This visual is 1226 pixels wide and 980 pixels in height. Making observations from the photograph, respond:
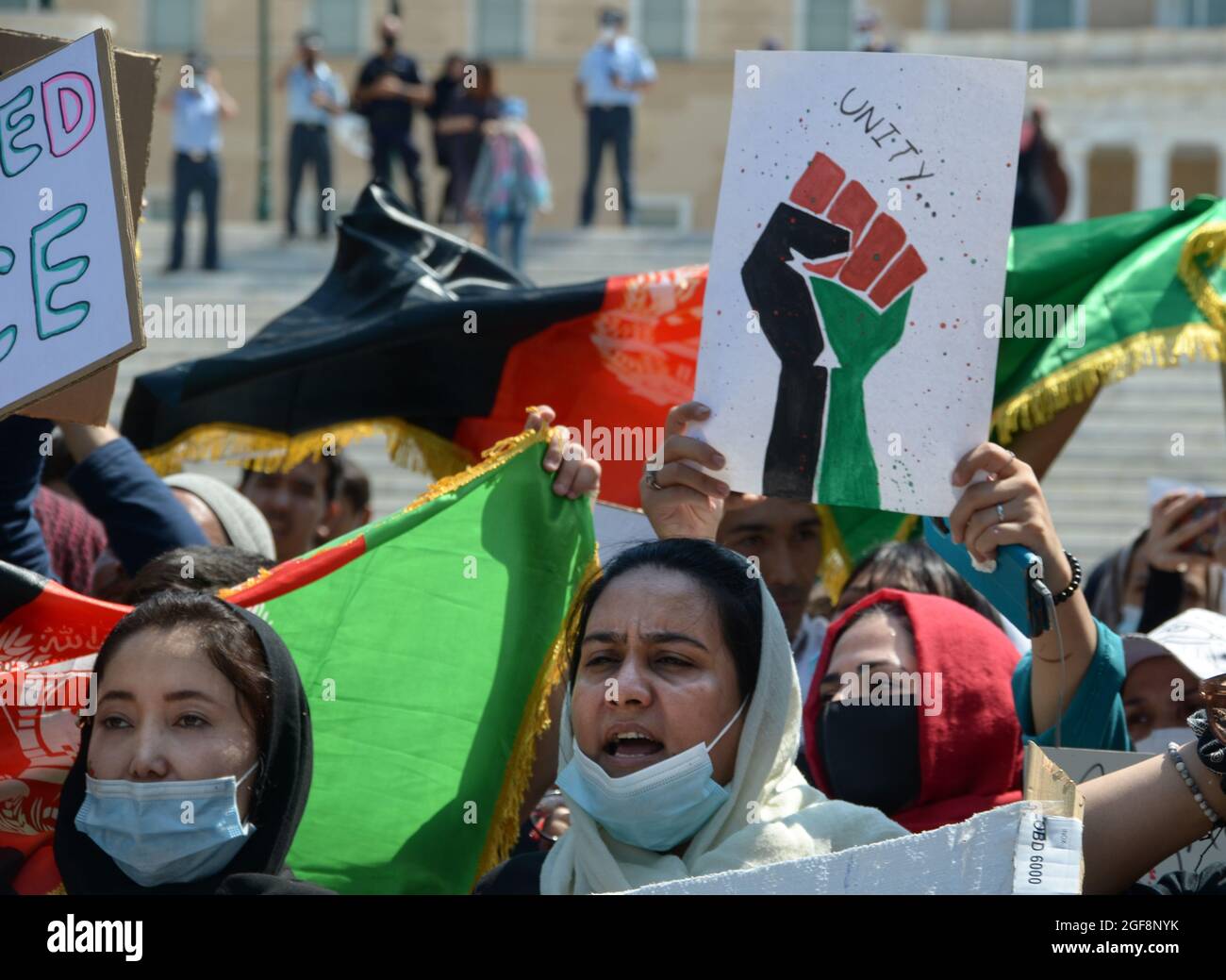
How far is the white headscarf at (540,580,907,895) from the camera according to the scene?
3307 millimetres

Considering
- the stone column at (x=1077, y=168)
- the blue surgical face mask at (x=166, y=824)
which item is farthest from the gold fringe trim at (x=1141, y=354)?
the stone column at (x=1077, y=168)

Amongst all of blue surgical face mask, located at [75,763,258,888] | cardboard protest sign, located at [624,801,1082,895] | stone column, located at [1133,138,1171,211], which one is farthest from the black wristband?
stone column, located at [1133,138,1171,211]

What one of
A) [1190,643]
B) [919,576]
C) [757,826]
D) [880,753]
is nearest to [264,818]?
[757,826]

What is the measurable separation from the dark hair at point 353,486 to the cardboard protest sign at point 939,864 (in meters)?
3.60

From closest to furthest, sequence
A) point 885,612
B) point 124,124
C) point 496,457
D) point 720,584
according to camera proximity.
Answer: point 720,584 < point 124,124 < point 885,612 < point 496,457

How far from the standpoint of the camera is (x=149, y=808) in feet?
11.0

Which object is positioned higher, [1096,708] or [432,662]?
[1096,708]

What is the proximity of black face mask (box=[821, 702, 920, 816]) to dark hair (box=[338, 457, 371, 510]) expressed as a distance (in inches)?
103

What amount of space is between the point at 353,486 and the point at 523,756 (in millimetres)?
2260

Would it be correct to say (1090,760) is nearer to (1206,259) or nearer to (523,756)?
(523,756)

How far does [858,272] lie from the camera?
12.5ft

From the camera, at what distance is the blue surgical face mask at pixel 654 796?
335 cm
